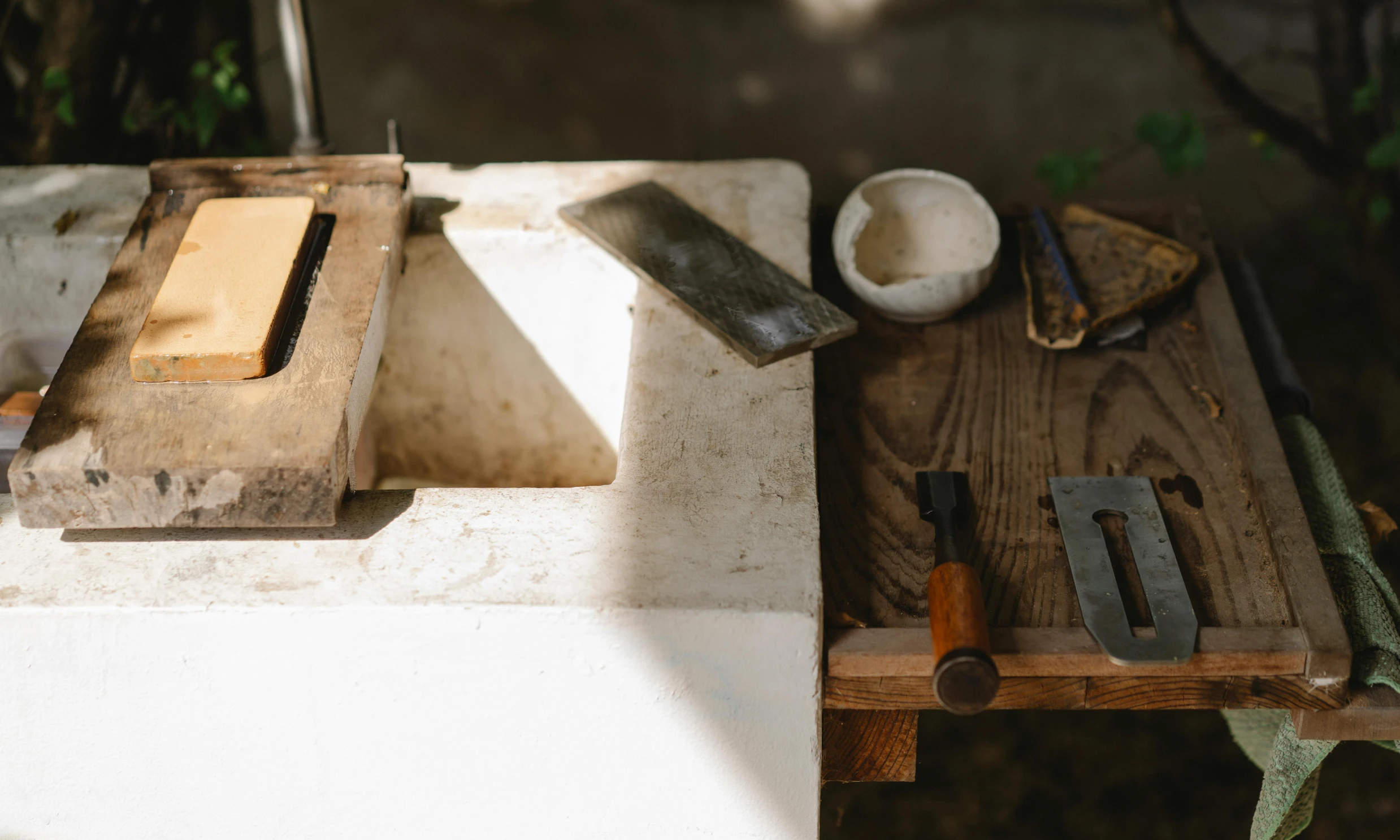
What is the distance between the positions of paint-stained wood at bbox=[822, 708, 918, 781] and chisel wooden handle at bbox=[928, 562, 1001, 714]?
127 millimetres

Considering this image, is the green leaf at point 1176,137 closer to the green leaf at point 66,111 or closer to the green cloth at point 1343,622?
the green cloth at point 1343,622

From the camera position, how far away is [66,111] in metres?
1.77

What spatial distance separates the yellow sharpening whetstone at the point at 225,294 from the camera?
1.03 metres

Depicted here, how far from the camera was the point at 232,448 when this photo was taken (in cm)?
95

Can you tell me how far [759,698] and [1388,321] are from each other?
2.41 m

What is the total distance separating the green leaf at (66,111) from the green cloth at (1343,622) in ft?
6.50

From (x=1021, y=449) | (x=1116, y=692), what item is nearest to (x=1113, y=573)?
(x=1116, y=692)

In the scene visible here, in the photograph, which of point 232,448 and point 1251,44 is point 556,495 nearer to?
point 232,448

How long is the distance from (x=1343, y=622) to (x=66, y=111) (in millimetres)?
A: 2040

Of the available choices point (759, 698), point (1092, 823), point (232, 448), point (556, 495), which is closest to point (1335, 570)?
point (759, 698)

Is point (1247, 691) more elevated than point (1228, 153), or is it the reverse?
point (1247, 691)

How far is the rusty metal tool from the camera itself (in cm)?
90

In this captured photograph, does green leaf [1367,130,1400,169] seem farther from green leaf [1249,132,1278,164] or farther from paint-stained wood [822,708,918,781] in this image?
paint-stained wood [822,708,918,781]

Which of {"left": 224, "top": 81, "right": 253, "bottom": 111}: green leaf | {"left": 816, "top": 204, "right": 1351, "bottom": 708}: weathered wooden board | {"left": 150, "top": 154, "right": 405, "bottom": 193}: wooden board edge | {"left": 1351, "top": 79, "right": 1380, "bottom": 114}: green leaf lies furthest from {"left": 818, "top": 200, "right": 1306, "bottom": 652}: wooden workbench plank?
{"left": 224, "top": 81, "right": 253, "bottom": 111}: green leaf
